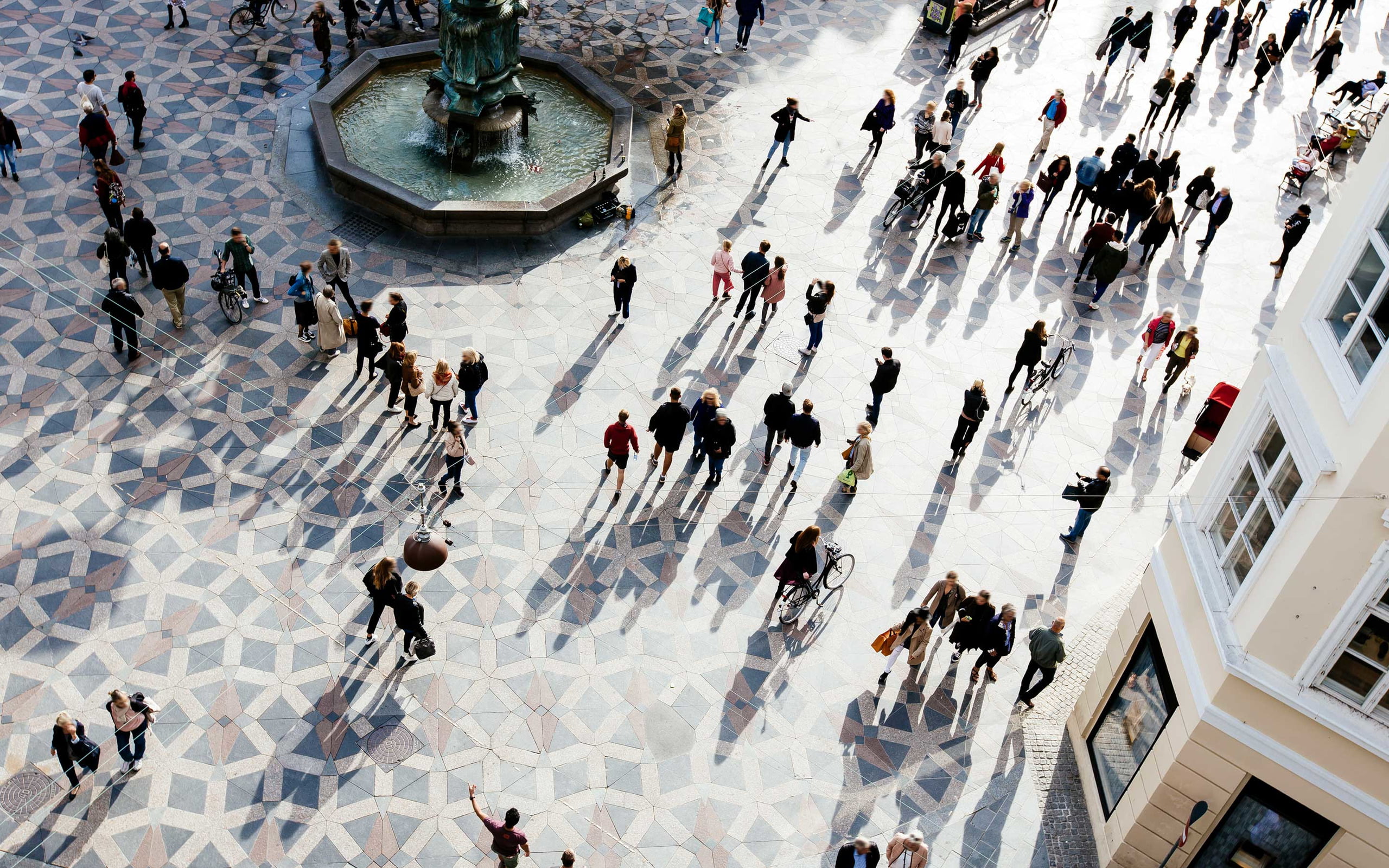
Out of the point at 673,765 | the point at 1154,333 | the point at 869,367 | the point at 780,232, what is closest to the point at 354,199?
the point at 780,232

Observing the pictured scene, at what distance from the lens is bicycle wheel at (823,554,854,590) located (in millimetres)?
13703

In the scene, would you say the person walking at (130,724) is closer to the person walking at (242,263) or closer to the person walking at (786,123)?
the person walking at (242,263)

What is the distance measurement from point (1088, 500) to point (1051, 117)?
32.9 ft

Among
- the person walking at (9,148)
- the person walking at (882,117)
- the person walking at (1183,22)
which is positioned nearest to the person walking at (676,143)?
the person walking at (882,117)

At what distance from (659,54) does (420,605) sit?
15.6 meters

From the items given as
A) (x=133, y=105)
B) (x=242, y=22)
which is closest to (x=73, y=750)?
(x=133, y=105)

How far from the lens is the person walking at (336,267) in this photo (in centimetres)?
1602

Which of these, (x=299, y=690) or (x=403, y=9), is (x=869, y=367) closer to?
(x=299, y=690)

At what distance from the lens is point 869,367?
17312 millimetres

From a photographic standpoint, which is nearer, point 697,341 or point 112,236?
point 112,236

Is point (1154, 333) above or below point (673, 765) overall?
above

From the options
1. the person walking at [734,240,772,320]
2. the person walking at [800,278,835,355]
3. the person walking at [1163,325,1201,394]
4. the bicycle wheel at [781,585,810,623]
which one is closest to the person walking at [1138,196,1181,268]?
the person walking at [1163,325,1201,394]

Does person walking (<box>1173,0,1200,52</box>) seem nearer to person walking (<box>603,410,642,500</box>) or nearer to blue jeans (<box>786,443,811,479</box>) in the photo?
blue jeans (<box>786,443,811,479</box>)

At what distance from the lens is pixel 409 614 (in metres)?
12.2
